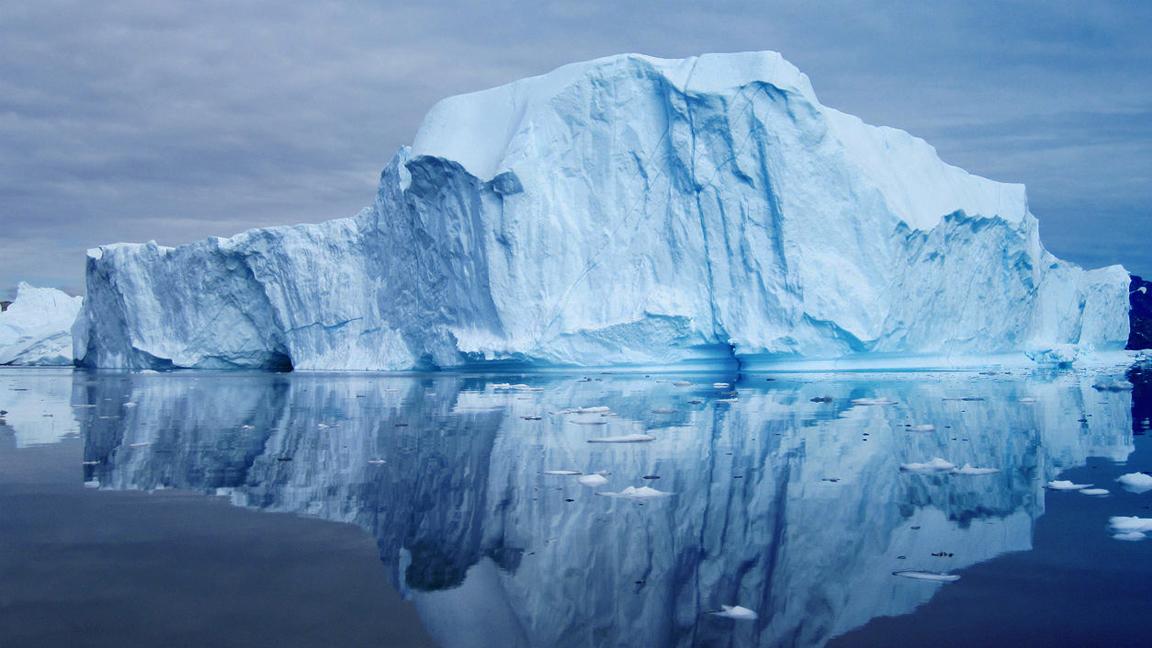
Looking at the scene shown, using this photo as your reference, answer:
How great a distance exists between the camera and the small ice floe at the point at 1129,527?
369cm

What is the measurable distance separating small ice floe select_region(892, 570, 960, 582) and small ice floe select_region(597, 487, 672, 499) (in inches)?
57.8

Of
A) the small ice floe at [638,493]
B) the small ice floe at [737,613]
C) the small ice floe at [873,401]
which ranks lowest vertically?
the small ice floe at [737,613]

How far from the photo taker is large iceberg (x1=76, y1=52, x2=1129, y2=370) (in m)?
14.9

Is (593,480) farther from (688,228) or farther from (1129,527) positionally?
(688,228)

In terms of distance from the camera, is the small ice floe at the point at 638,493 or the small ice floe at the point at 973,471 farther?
the small ice floe at the point at 973,471

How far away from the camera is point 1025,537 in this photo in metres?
3.75

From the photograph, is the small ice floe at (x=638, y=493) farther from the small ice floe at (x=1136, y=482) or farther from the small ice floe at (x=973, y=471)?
the small ice floe at (x=1136, y=482)

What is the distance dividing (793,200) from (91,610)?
13378 millimetres

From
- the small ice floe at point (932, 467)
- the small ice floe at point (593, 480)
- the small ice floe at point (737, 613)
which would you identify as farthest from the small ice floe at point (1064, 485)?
the small ice floe at point (737, 613)

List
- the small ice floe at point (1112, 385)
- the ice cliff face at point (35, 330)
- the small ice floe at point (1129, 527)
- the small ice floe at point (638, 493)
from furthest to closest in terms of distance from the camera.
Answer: the ice cliff face at point (35, 330) < the small ice floe at point (1112, 385) < the small ice floe at point (638, 493) < the small ice floe at point (1129, 527)

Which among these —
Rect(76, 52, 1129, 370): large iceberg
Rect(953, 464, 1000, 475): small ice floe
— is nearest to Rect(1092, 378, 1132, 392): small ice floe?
Rect(76, 52, 1129, 370): large iceberg

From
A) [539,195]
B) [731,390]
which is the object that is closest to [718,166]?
[539,195]

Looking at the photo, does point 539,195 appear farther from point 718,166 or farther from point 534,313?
point 718,166

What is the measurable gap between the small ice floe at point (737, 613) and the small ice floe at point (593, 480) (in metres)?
1.99
